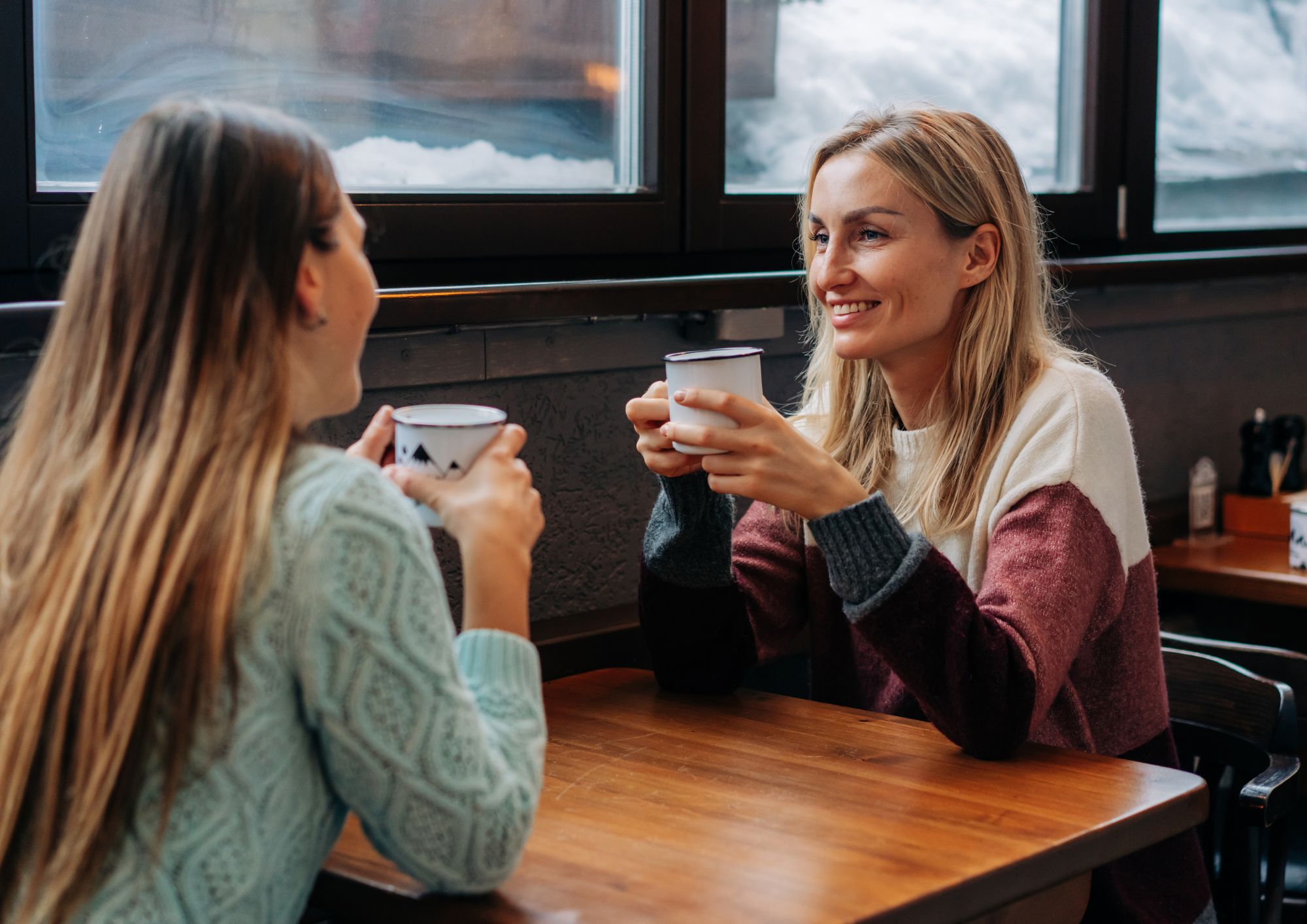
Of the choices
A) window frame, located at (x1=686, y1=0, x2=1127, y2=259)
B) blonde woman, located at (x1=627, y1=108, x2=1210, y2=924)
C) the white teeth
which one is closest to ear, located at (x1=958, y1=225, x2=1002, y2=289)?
blonde woman, located at (x1=627, y1=108, x2=1210, y2=924)

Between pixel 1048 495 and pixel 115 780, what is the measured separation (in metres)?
1.04

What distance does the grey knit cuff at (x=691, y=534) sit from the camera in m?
1.74

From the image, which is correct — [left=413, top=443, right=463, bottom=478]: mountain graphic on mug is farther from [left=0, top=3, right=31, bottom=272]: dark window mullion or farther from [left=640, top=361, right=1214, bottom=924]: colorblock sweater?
[left=0, top=3, right=31, bottom=272]: dark window mullion

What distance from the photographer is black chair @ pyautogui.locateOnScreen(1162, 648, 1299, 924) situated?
1.73 meters

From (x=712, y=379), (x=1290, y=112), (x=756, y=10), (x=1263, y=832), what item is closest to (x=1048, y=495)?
(x=712, y=379)

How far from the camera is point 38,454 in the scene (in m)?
1.04

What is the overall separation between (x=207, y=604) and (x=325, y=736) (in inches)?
4.9

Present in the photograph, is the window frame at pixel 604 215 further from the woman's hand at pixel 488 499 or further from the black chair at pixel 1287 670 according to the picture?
the black chair at pixel 1287 670

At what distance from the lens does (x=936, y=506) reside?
1763 millimetres

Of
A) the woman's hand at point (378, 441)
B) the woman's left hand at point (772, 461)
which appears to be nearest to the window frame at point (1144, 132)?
the woman's left hand at point (772, 461)

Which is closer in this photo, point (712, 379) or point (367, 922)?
point (367, 922)

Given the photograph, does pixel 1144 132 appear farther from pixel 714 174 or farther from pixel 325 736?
pixel 325 736

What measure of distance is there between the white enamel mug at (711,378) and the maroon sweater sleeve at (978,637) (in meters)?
0.16

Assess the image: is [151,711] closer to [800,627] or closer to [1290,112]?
[800,627]
